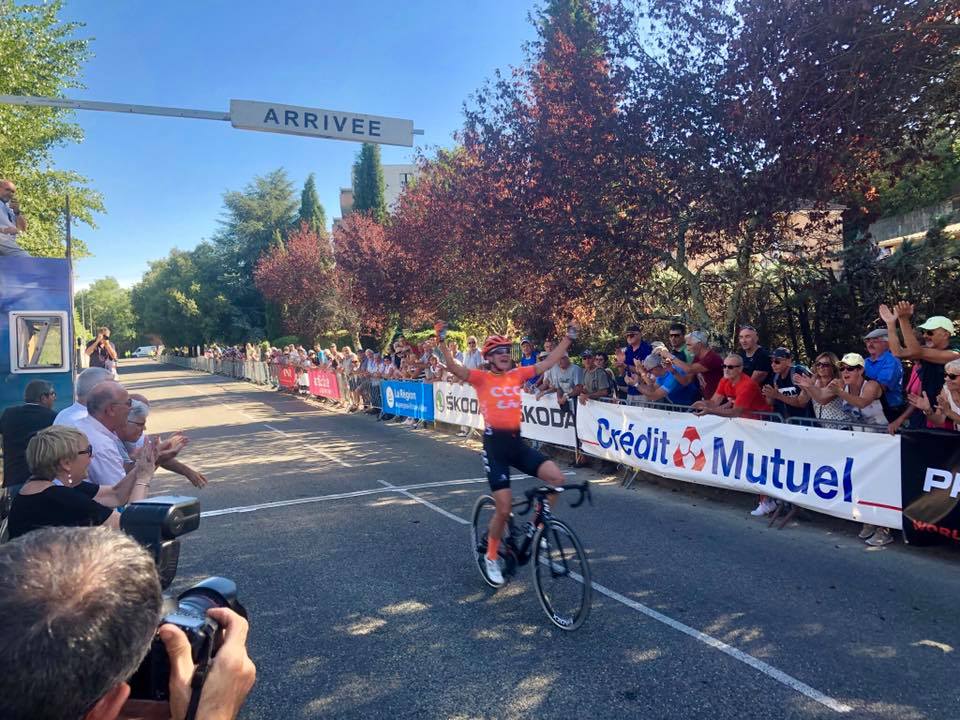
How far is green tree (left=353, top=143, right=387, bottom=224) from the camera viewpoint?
5875 cm

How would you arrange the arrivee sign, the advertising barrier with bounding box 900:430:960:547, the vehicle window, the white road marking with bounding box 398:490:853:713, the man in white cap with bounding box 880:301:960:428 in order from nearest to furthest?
1. the white road marking with bounding box 398:490:853:713
2. the advertising barrier with bounding box 900:430:960:547
3. the man in white cap with bounding box 880:301:960:428
4. the arrivee sign
5. the vehicle window

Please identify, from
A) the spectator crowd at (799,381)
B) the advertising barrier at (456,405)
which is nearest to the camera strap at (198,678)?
the spectator crowd at (799,381)

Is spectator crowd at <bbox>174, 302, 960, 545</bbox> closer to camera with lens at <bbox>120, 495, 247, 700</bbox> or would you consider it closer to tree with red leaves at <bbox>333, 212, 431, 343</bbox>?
camera with lens at <bbox>120, 495, 247, 700</bbox>

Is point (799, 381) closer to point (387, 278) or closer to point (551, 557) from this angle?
point (551, 557)

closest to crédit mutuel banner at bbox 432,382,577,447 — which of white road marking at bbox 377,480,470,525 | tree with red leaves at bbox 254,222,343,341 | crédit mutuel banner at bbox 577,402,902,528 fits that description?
crédit mutuel banner at bbox 577,402,902,528

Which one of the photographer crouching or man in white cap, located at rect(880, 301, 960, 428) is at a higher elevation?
man in white cap, located at rect(880, 301, 960, 428)

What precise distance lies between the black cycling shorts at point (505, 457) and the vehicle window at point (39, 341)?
9.08m

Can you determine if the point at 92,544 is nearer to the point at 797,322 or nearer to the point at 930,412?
the point at 930,412

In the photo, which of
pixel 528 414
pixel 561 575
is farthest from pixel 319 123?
pixel 561 575

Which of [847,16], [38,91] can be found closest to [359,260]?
[38,91]

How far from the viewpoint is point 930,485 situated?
236 inches

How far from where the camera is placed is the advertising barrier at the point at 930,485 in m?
5.84

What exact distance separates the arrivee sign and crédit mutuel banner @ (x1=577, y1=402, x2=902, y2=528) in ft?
16.8

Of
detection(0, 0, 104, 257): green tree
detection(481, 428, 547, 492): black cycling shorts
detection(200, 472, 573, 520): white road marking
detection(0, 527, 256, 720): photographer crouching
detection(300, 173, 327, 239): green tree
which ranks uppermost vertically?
detection(300, 173, 327, 239): green tree
